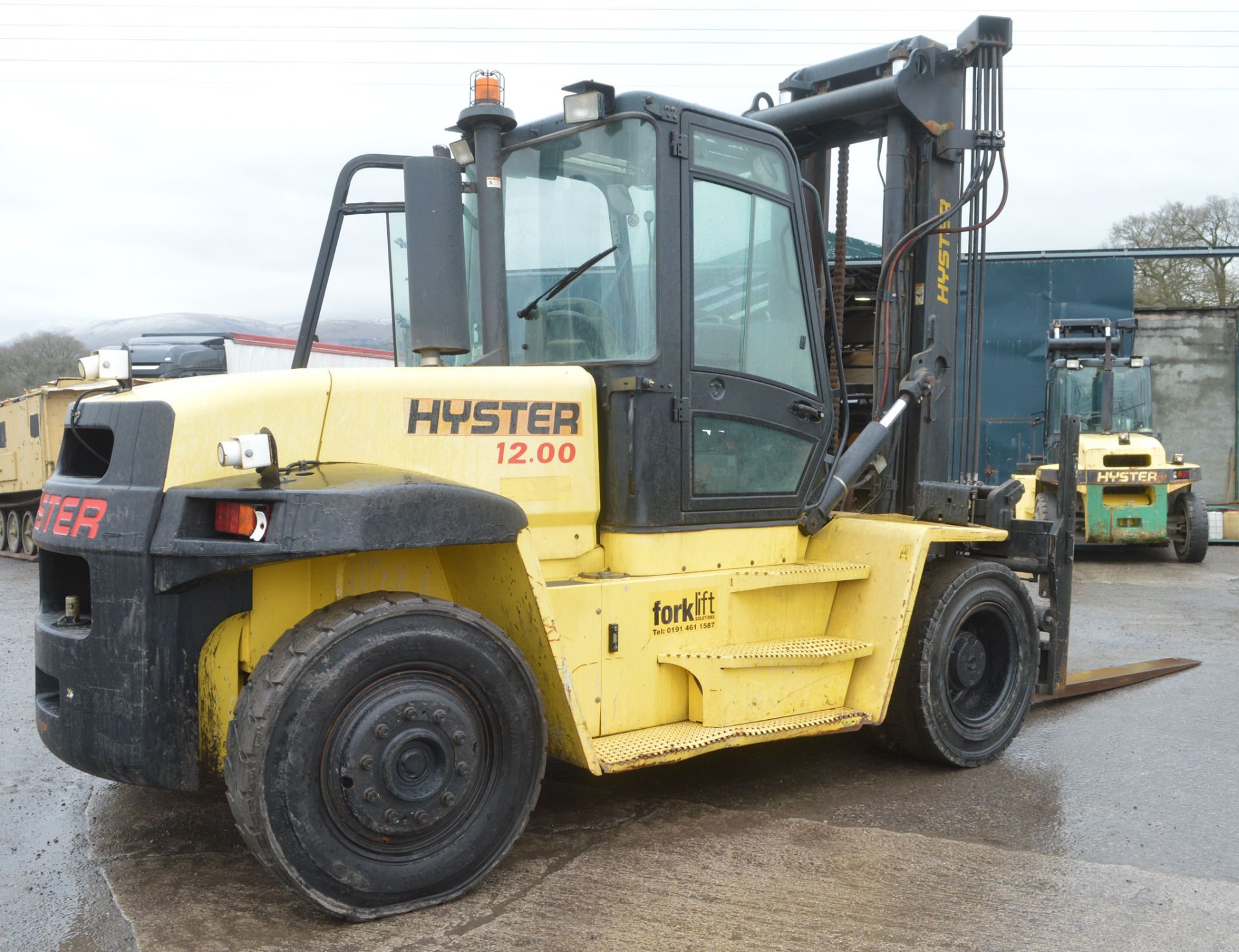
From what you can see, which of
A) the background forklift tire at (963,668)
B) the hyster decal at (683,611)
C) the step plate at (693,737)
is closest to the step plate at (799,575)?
the hyster decal at (683,611)

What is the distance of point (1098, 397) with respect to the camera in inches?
600

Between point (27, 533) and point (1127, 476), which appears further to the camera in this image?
point (27, 533)

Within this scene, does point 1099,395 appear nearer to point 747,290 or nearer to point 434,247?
point 747,290

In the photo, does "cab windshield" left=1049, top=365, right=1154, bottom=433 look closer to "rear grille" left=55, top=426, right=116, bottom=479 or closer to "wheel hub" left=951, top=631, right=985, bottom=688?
"wheel hub" left=951, top=631, right=985, bottom=688

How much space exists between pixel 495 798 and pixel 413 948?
537mm

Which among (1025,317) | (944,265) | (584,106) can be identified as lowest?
(944,265)

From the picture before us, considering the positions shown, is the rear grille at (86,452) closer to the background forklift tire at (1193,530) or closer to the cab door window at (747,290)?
the cab door window at (747,290)

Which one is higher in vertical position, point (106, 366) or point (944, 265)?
point (944, 265)

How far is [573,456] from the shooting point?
4.00 m

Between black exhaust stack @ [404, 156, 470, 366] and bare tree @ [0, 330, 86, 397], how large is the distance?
1173 inches

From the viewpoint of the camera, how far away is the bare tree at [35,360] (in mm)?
31031

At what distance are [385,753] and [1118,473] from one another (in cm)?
1224

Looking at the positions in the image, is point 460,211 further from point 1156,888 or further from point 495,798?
point 1156,888

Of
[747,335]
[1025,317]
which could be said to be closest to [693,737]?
[747,335]
